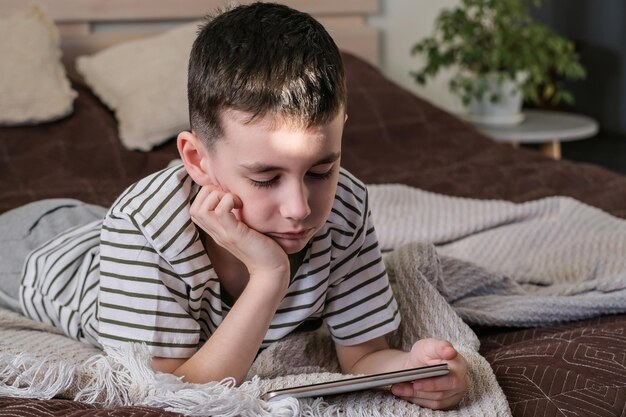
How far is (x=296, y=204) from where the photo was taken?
0.84m

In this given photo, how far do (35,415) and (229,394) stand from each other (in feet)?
0.58

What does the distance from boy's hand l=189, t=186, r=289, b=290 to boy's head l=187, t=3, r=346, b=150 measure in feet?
0.19

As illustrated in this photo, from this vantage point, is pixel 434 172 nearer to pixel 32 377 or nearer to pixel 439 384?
pixel 439 384

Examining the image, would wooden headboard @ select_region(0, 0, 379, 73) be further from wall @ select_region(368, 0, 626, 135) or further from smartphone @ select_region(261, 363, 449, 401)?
wall @ select_region(368, 0, 626, 135)

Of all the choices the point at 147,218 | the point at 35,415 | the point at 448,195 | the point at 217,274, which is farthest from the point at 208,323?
the point at 448,195

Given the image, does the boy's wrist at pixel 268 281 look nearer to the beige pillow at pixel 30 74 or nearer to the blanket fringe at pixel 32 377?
the blanket fringe at pixel 32 377

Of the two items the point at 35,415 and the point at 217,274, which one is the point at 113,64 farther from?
the point at 35,415

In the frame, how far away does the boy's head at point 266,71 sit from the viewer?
85 centimetres

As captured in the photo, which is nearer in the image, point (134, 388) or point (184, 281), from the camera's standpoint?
point (134, 388)

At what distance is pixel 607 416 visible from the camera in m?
0.95

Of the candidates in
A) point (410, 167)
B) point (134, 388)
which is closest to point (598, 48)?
point (410, 167)

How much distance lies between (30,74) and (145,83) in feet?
0.90

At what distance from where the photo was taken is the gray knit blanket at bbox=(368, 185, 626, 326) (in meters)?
1.23

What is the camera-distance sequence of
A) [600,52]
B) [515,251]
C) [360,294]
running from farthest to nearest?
[600,52], [515,251], [360,294]
